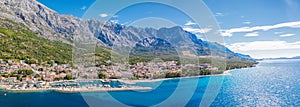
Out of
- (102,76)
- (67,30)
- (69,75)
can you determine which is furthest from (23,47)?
(67,30)

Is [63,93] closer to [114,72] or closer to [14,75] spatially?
[14,75]

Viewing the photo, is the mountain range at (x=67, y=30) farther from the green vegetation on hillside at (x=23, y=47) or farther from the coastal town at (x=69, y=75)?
the coastal town at (x=69, y=75)

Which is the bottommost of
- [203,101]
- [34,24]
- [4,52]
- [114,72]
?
[203,101]

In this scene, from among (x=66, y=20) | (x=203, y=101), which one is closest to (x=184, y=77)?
(x=203, y=101)

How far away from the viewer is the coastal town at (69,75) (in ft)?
94.0

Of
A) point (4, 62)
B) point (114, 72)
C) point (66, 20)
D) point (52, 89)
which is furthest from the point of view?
point (66, 20)

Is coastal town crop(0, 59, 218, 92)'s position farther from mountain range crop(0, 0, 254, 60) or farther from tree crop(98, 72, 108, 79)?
mountain range crop(0, 0, 254, 60)

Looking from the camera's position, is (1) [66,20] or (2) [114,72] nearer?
(2) [114,72]

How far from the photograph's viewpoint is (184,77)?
39.9 meters

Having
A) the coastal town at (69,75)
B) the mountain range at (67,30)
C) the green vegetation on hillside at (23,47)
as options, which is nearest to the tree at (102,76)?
the coastal town at (69,75)

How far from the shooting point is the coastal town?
28663mm

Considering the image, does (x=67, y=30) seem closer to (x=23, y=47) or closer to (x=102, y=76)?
(x=23, y=47)

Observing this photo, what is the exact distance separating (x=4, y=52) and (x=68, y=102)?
25.9 metres

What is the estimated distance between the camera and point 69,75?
116 feet
